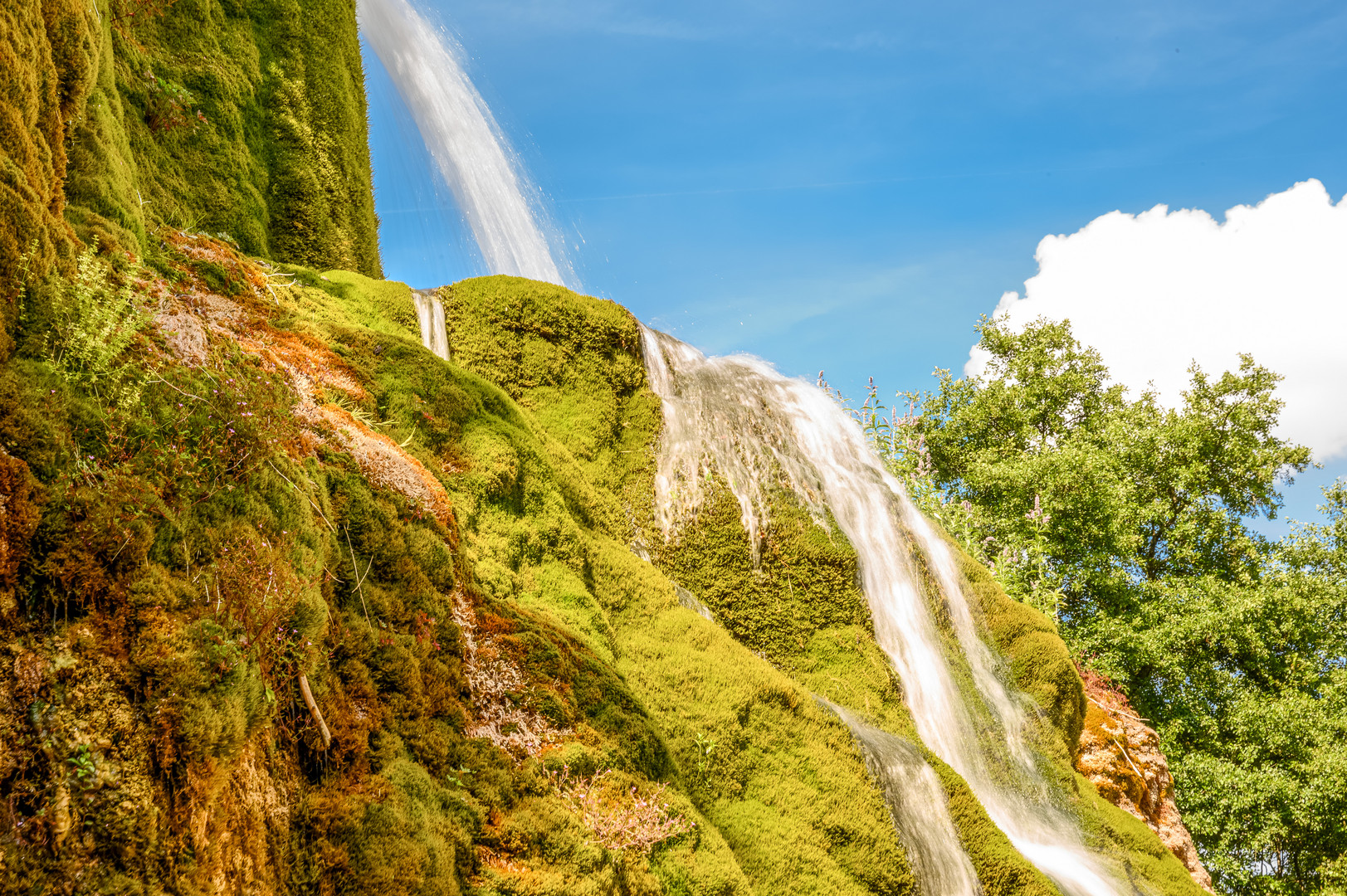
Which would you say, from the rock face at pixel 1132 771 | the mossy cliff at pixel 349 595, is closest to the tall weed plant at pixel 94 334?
the mossy cliff at pixel 349 595

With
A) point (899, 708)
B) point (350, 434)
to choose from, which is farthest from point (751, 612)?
point (350, 434)

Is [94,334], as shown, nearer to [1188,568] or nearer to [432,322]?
[432,322]

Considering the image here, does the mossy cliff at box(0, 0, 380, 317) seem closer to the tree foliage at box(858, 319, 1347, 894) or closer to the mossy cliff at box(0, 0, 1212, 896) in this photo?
the mossy cliff at box(0, 0, 1212, 896)

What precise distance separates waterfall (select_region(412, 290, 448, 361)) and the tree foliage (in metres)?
12.7

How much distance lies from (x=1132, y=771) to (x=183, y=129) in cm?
1937

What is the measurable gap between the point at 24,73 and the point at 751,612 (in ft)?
30.5

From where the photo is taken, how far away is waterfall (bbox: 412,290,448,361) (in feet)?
38.3

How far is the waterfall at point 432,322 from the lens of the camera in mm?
11688

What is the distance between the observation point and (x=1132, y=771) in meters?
16.0

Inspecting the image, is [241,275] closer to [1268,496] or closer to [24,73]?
[24,73]

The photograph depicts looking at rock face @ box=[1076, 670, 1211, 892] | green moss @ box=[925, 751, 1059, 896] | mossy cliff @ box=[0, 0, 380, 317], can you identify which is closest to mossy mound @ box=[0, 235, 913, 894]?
mossy cliff @ box=[0, 0, 380, 317]

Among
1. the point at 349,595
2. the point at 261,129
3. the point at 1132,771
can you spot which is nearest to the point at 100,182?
the point at 349,595

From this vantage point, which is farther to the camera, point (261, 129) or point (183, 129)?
point (261, 129)

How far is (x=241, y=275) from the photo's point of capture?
8.40m
